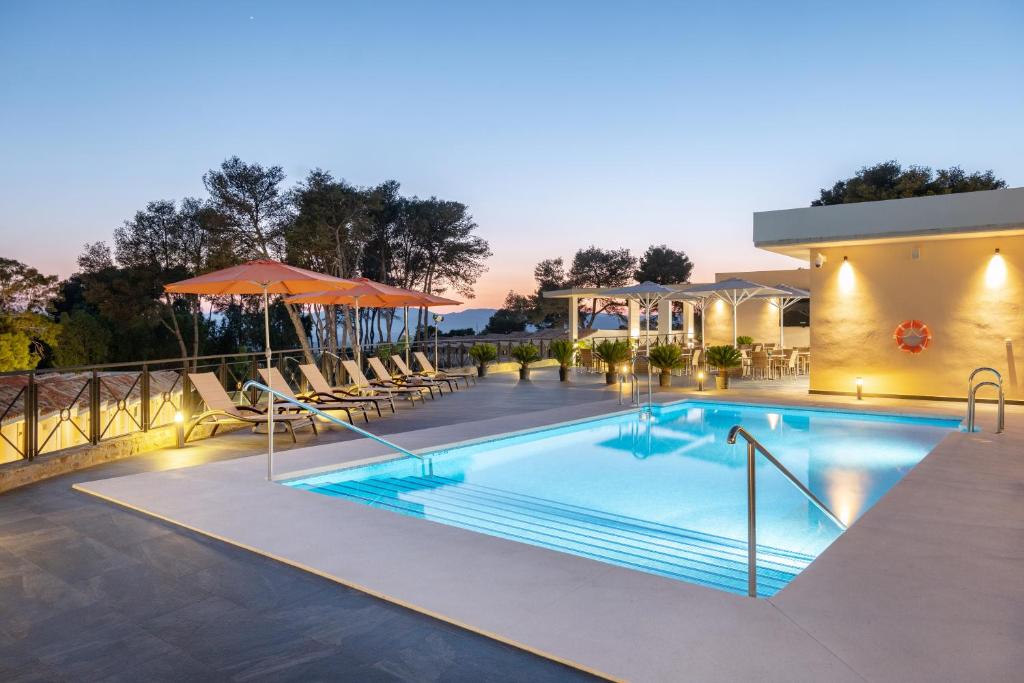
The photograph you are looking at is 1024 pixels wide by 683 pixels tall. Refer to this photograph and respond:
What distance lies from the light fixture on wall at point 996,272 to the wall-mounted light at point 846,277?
2.09m

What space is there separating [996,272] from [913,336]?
1638 millimetres

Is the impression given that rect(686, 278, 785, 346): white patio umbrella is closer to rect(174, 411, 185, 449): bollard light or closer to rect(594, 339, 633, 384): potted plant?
rect(594, 339, 633, 384): potted plant

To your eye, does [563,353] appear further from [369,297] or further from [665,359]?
[369,297]

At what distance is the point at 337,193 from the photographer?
2608 centimetres

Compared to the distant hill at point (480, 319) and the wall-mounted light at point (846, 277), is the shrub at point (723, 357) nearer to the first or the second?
the wall-mounted light at point (846, 277)

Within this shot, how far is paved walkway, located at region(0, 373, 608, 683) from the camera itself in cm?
263

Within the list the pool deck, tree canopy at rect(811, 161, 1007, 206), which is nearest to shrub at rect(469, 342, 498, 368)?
the pool deck

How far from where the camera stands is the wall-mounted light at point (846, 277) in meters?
12.6

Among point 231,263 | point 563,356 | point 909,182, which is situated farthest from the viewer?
point 909,182

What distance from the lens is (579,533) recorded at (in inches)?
203

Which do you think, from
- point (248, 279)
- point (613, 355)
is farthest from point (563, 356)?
point (248, 279)

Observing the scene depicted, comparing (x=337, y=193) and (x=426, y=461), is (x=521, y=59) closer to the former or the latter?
(x=337, y=193)

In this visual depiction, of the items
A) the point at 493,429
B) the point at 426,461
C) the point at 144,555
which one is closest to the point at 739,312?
the point at 493,429

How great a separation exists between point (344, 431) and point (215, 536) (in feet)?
14.7
